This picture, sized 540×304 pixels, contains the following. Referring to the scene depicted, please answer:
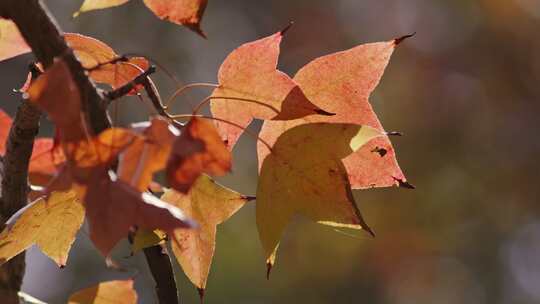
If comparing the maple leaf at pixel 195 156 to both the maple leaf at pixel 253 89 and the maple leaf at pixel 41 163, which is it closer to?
the maple leaf at pixel 253 89

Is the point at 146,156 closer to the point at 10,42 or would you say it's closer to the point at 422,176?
the point at 10,42

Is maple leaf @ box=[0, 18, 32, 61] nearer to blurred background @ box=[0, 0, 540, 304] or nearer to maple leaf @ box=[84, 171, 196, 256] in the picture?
maple leaf @ box=[84, 171, 196, 256]

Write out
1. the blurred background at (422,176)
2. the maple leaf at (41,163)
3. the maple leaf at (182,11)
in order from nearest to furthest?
the maple leaf at (182,11), the maple leaf at (41,163), the blurred background at (422,176)

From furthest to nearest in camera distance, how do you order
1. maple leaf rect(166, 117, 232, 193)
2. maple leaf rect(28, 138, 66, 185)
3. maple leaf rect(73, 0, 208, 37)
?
maple leaf rect(28, 138, 66, 185) → maple leaf rect(73, 0, 208, 37) → maple leaf rect(166, 117, 232, 193)

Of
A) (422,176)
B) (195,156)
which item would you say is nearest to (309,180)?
(195,156)

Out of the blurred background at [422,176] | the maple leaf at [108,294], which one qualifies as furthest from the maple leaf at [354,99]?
the blurred background at [422,176]

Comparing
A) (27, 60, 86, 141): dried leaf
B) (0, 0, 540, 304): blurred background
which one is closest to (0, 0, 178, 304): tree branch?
(27, 60, 86, 141): dried leaf
